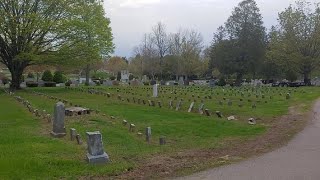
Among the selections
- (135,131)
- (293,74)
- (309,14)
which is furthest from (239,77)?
(135,131)

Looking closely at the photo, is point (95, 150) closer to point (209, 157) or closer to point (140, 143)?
point (209, 157)

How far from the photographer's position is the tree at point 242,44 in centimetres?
6347

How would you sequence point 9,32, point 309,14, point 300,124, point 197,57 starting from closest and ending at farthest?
point 300,124 < point 9,32 < point 309,14 < point 197,57

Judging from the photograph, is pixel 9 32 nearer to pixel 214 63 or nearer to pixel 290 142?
pixel 290 142

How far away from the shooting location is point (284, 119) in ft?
57.0

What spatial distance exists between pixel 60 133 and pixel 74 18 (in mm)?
27003

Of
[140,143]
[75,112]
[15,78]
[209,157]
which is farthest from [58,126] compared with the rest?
[15,78]

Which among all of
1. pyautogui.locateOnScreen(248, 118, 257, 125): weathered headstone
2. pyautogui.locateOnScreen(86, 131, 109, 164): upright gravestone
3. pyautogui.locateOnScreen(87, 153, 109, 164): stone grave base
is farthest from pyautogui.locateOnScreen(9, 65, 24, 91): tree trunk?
pyautogui.locateOnScreen(87, 153, 109, 164): stone grave base

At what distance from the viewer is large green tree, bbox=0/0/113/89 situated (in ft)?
118

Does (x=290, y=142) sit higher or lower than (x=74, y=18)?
lower

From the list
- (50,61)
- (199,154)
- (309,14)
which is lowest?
(199,154)

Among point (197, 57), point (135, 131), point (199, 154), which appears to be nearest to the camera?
point (199, 154)

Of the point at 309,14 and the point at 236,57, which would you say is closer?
the point at 309,14

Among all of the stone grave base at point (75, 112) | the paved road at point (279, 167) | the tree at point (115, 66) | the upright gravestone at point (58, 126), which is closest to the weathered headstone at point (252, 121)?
the paved road at point (279, 167)
